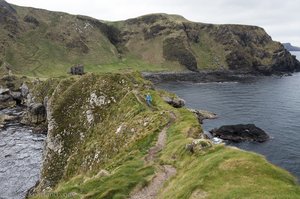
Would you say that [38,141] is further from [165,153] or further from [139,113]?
[165,153]

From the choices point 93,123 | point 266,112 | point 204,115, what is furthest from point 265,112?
point 93,123

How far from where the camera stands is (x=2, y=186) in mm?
68500

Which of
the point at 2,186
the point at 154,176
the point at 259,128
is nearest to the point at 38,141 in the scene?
the point at 2,186

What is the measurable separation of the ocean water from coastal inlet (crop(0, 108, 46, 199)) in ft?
171

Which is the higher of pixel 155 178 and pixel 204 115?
pixel 155 178

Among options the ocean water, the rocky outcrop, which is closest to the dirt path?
the ocean water

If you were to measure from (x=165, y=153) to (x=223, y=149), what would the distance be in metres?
8.89

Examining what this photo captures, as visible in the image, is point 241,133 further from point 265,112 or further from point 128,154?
point 128,154

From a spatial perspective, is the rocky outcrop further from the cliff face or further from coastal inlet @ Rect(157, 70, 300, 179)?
the cliff face

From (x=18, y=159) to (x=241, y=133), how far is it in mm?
60999

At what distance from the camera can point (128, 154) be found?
40594 millimetres

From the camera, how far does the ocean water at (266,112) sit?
8612 cm

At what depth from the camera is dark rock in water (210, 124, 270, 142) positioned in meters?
98.8

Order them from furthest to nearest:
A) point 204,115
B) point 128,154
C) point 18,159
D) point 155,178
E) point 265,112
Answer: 1. point 265,112
2. point 204,115
3. point 18,159
4. point 128,154
5. point 155,178
